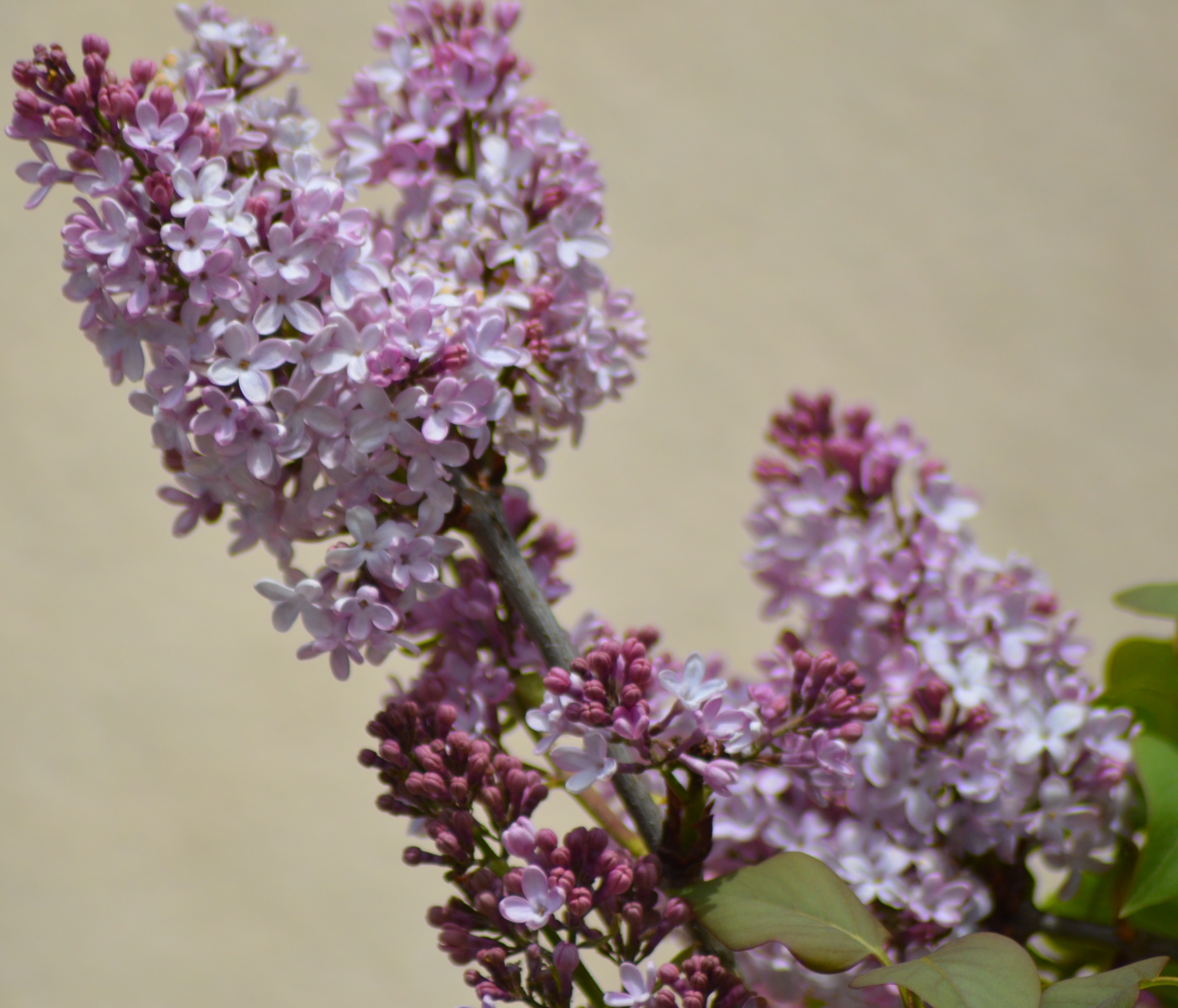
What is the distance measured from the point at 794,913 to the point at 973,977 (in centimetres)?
5

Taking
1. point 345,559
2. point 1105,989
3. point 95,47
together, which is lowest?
point 1105,989

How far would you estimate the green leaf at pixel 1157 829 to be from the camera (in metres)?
0.34

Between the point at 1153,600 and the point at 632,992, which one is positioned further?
the point at 1153,600

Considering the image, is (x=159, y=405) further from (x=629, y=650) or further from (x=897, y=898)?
(x=897, y=898)

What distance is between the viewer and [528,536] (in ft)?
1.28

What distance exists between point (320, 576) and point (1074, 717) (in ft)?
0.83

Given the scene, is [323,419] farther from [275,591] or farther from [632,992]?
[632,992]

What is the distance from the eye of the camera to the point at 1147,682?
408 mm

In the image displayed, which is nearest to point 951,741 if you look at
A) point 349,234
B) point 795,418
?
point 795,418

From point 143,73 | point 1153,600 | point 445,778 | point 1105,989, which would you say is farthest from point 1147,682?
point 143,73

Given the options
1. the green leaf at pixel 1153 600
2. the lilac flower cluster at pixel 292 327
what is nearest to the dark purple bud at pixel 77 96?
the lilac flower cluster at pixel 292 327

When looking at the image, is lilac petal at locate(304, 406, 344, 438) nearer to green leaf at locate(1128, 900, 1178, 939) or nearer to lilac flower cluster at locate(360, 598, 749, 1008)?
lilac flower cluster at locate(360, 598, 749, 1008)

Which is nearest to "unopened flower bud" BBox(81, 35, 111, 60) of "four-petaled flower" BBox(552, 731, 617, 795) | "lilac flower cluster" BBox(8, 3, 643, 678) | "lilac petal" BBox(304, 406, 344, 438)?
"lilac flower cluster" BBox(8, 3, 643, 678)

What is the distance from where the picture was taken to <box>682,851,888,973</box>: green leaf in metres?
0.28
